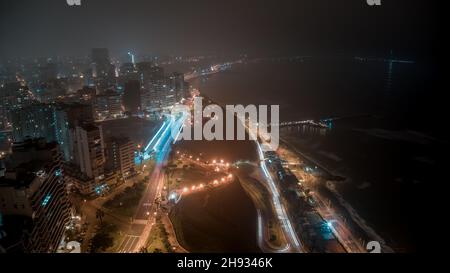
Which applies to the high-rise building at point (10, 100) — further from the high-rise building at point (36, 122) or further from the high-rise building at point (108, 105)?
the high-rise building at point (108, 105)

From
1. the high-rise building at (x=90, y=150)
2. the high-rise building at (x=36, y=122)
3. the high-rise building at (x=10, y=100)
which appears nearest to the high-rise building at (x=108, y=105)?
the high-rise building at (x=10, y=100)

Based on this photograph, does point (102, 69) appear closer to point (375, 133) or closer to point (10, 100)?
point (10, 100)

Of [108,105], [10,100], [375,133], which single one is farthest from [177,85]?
[375,133]

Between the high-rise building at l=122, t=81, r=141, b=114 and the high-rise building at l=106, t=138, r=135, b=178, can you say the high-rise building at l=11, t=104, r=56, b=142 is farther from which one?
the high-rise building at l=122, t=81, r=141, b=114
